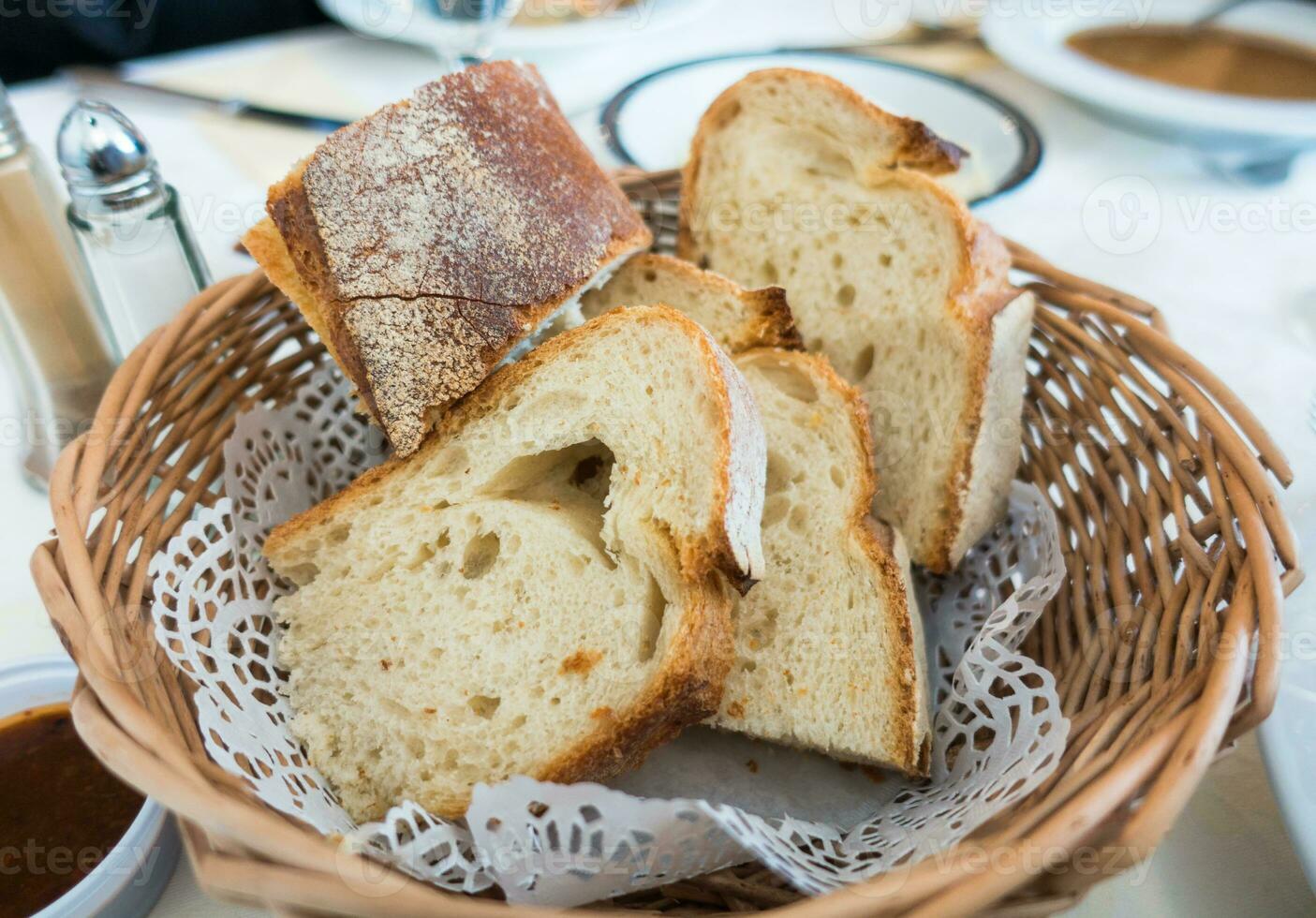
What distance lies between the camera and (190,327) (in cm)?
129

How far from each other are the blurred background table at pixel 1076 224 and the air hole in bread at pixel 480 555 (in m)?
0.47

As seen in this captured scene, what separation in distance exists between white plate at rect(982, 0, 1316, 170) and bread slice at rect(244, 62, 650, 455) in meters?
1.63

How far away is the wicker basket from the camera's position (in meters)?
0.72

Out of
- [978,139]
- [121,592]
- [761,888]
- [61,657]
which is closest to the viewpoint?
[761,888]

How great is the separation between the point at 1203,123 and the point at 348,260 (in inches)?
78.6

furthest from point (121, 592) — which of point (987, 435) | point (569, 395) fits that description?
point (987, 435)

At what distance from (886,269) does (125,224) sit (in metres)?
1.24

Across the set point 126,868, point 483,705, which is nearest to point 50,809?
point 126,868

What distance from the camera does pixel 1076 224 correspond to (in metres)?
2.20

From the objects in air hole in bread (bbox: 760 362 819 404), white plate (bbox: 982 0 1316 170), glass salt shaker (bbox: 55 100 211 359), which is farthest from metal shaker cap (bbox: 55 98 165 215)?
white plate (bbox: 982 0 1316 170)

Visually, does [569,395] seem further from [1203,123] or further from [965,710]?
[1203,123]

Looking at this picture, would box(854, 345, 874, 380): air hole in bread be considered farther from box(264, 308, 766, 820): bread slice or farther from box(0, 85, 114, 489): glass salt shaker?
box(0, 85, 114, 489): glass salt shaker

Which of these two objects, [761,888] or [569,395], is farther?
[569,395]

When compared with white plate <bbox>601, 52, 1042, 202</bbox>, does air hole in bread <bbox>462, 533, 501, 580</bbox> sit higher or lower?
lower
